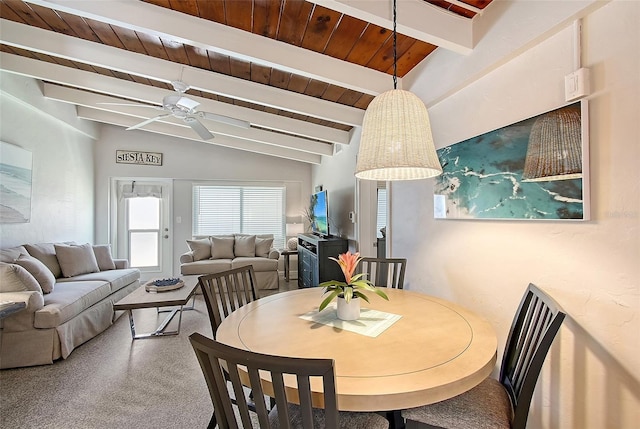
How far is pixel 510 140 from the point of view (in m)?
1.59

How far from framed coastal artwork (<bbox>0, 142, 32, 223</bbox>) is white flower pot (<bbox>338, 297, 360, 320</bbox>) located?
159 inches

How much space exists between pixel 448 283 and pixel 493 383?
0.84m

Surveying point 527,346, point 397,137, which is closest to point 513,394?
point 527,346

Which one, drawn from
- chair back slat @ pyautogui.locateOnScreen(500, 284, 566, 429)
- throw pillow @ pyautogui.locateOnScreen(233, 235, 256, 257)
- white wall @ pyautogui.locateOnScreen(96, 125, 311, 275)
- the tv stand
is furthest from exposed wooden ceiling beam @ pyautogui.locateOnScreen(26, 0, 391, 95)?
white wall @ pyautogui.locateOnScreen(96, 125, 311, 275)

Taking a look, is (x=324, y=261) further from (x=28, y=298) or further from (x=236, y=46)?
(x=28, y=298)

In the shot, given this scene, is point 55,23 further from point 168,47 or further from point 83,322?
point 83,322

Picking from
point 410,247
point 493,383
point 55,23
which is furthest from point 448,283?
point 55,23

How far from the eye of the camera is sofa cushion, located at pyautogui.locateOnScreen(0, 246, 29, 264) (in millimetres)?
2951

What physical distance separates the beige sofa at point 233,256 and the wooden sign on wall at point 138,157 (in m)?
1.72

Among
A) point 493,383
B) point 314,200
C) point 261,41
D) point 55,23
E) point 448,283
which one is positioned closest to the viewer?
point 493,383

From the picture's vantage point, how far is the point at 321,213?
461 cm

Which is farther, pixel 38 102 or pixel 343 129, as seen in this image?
pixel 343 129

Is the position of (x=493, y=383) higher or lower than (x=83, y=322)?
higher

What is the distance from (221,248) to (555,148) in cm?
495
